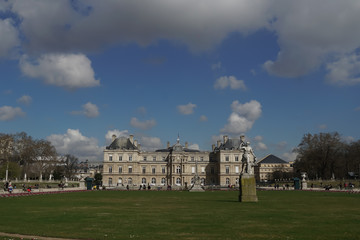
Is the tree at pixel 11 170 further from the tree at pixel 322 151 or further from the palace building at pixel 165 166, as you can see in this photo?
the tree at pixel 322 151

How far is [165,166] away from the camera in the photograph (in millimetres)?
93750

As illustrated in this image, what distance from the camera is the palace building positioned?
89.9 metres

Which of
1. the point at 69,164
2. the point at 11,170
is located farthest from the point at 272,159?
the point at 11,170

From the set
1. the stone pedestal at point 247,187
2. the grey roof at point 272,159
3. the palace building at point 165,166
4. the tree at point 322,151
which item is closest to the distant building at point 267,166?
the grey roof at point 272,159

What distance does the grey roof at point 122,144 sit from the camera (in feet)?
301

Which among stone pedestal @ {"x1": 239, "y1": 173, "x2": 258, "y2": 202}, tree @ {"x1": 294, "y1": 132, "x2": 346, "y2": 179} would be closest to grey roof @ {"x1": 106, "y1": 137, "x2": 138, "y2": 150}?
tree @ {"x1": 294, "y1": 132, "x2": 346, "y2": 179}

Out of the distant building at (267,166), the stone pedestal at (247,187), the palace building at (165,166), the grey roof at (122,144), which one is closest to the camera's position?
the stone pedestal at (247,187)

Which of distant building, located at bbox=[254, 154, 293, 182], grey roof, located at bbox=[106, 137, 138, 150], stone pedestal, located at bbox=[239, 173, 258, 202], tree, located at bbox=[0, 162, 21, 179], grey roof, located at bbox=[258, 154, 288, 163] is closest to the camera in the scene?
stone pedestal, located at bbox=[239, 173, 258, 202]

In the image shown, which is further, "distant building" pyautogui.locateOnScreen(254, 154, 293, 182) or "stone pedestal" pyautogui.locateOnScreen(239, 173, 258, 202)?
"distant building" pyautogui.locateOnScreen(254, 154, 293, 182)

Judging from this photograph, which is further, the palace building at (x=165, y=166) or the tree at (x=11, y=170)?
the palace building at (x=165, y=166)

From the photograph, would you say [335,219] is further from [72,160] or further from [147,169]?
[72,160]

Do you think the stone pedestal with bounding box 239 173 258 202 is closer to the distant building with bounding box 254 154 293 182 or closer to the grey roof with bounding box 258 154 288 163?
the distant building with bounding box 254 154 293 182

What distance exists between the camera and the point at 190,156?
94750mm

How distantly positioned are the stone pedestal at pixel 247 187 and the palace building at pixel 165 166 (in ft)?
214
